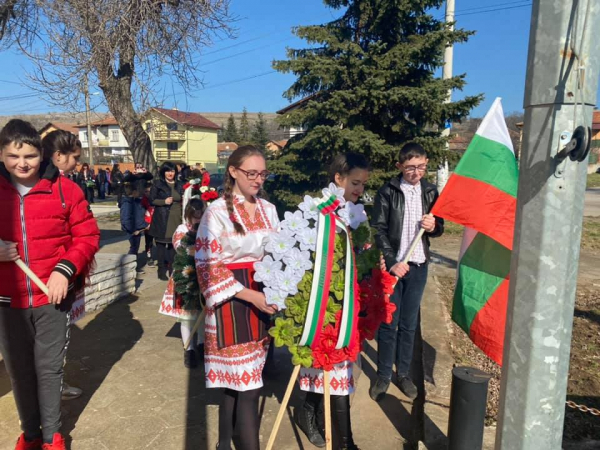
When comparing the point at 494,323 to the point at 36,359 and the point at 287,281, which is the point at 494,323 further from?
the point at 36,359

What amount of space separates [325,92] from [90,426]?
25.6 ft

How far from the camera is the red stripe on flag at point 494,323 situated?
7.84 ft

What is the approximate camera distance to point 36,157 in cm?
248

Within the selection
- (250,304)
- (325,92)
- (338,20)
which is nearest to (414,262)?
(250,304)

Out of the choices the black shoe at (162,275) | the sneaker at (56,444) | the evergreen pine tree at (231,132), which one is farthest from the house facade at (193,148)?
the sneaker at (56,444)

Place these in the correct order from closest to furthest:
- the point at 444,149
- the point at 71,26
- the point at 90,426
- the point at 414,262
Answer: the point at 90,426 → the point at 414,262 → the point at 71,26 → the point at 444,149

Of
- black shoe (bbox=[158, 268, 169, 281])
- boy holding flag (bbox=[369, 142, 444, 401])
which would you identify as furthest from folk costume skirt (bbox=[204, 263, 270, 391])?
black shoe (bbox=[158, 268, 169, 281])

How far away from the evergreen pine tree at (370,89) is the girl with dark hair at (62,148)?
559 cm

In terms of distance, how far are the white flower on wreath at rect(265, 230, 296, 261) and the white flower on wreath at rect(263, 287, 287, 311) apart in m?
0.17

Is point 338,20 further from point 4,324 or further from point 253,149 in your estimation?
point 4,324

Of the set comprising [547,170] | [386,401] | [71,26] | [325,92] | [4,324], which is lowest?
[386,401]

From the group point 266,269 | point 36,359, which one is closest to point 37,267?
point 36,359

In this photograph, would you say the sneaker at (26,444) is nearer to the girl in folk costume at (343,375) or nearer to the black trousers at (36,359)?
the black trousers at (36,359)

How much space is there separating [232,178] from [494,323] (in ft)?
5.41
